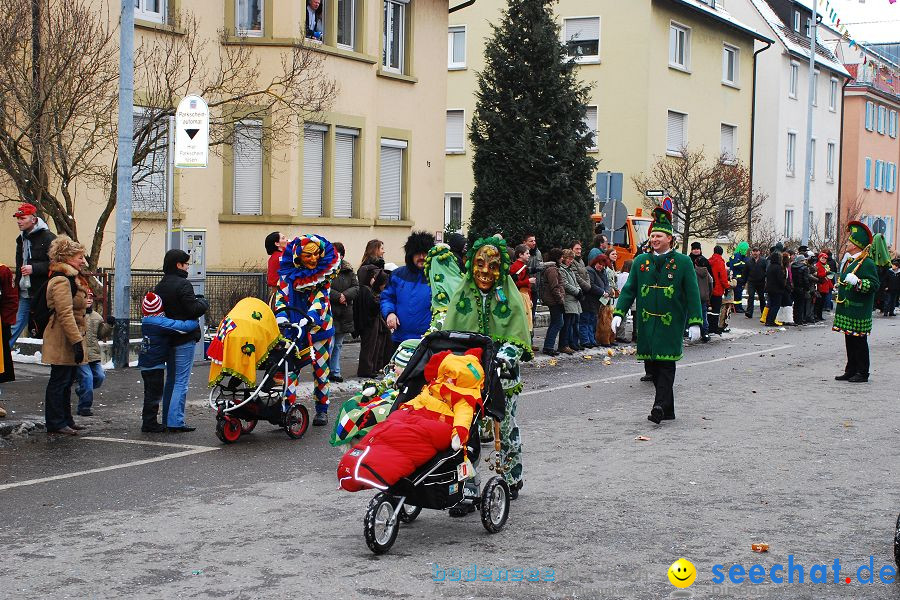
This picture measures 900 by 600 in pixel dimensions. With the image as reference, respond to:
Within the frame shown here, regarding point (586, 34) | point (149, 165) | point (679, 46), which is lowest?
point (149, 165)

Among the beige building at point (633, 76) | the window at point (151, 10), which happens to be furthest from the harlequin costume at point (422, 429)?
the beige building at point (633, 76)

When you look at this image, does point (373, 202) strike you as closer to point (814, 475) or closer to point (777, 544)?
point (814, 475)

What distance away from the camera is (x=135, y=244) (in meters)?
19.5

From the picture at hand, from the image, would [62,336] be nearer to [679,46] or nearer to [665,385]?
[665,385]

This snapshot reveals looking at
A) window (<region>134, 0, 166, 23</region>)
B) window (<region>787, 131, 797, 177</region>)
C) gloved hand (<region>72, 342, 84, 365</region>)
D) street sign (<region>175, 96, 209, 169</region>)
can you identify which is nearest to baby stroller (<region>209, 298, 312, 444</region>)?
gloved hand (<region>72, 342, 84, 365</region>)

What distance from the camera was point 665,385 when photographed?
1191 centimetres

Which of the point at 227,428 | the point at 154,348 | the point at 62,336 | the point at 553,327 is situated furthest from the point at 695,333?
the point at 553,327

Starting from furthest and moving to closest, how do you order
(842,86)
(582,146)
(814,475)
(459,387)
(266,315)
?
1. (842,86)
2. (582,146)
3. (266,315)
4. (814,475)
5. (459,387)

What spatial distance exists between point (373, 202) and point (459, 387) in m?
17.4

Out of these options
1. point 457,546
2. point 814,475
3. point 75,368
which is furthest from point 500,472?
point 75,368

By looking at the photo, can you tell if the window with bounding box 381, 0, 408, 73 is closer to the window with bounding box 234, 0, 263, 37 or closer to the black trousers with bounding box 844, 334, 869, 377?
the window with bounding box 234, 0, 263, 37

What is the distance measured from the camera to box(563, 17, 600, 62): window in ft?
131

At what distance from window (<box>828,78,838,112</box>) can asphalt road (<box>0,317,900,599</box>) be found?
44.6 meters

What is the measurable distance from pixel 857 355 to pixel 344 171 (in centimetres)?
1122
